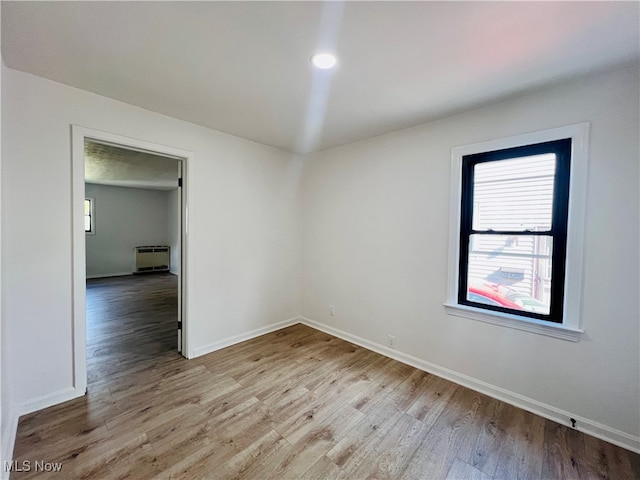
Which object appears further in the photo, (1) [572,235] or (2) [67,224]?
(2) [67,224]

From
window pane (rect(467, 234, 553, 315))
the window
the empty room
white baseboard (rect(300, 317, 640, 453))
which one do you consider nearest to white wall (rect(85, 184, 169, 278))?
the window

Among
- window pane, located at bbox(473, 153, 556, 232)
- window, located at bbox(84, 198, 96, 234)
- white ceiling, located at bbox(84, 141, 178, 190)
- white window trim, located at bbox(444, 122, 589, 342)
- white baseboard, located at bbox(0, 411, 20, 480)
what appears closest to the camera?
white baseboard, located at bbox(0, 411, 20, 480)

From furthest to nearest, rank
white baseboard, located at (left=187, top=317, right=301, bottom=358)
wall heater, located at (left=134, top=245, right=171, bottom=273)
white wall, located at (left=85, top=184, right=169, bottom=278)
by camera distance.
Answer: wall heater, located at (left=134, top=245, right=171, bottom=273), white wall, located at (left=85, top=184, right=169, bottom=278), white baseboard, located at (left=187, top=317, right=301, bottom=358)

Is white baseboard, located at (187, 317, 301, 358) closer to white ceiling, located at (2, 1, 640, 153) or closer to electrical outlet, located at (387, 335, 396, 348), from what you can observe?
electrical outlet, located at (387, 335, 396, 348)

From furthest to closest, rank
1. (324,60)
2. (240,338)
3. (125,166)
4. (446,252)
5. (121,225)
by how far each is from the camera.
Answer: (121,225) < (125,166) < (240,338) < (446,252) < (324,60)

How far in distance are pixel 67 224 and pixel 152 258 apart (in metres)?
6.69

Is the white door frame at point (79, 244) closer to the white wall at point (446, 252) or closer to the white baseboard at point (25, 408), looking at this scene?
the white baseboard at point (25, 408)

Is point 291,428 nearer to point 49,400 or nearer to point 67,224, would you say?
point 49,400

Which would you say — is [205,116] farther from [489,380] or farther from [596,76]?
[489,380]

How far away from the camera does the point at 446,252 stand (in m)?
2.66

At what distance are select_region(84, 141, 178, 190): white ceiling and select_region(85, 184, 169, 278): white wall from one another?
94 centimetres

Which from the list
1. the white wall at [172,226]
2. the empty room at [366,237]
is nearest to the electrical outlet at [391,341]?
Result: the empty room at [366,237]

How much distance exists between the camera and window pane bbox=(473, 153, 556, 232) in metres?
2.17

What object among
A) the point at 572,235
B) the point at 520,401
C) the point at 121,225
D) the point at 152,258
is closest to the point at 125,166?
the point at 121,225
